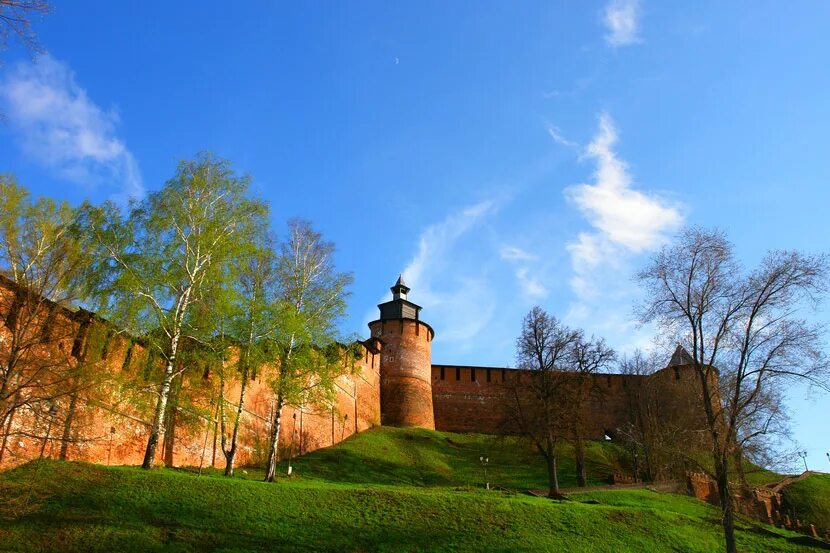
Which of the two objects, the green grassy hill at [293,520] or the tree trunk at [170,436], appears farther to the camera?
the tree trunk at [170,436]

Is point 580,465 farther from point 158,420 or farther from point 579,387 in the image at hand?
point 158,420

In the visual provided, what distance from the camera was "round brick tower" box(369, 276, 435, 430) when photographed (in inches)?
1561

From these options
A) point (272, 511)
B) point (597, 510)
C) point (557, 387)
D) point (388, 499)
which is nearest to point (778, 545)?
point (597, 510)

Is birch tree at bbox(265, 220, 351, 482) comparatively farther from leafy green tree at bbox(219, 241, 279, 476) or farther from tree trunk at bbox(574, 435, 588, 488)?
tree trunk at bbox(574, 435, 588, 488)

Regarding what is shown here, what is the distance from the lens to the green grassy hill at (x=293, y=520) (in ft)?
40.4

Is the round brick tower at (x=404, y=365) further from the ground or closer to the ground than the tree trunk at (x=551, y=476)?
further from the ground

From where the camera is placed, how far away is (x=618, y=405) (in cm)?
4519

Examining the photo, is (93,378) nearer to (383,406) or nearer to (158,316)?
(158,316)

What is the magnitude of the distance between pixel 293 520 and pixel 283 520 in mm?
227

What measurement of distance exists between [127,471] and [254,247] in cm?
738

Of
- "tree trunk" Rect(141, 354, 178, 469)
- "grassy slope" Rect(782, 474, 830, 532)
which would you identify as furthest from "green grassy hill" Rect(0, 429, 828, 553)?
"grassy slope" Rect(782, 474, 830, 532)

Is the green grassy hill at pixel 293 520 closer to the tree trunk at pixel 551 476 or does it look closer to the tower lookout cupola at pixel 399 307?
the tree trunk at pixel 551 476

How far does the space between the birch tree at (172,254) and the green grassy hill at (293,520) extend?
2.32m

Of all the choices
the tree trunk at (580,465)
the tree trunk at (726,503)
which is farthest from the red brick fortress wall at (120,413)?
the tree trunk at (726,503)
